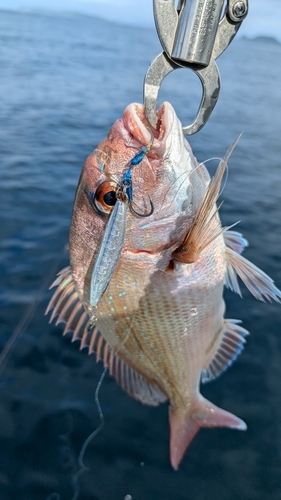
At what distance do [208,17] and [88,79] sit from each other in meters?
20.9

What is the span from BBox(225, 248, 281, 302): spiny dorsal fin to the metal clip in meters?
0.98

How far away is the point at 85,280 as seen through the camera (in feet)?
6.22

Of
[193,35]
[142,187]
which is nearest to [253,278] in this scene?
[142,187]

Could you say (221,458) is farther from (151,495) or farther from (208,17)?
(208,17)

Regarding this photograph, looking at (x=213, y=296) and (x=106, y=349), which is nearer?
(x=213, y=296)

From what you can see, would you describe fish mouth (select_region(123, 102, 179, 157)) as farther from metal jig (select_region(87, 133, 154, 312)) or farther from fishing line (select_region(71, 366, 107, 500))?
fishing line (select_region(71, 366, 107, 500))

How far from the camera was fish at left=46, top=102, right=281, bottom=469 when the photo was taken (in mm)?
1605

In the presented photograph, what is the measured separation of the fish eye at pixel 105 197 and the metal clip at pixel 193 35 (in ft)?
1.26

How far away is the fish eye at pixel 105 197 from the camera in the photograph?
1.62 metres

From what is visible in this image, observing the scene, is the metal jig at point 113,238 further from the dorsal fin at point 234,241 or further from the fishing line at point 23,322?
the fishing line at point 23,322

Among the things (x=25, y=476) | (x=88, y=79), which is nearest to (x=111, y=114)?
(x=88, y=79)

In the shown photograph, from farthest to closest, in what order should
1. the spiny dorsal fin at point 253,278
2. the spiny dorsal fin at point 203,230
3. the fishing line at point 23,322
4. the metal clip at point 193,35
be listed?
the fishing line at point 23,322 → the spiny dorsal fin at point 253,278 → the spiny dorsal fin at point 203,230 → the metal clip at point 193,35

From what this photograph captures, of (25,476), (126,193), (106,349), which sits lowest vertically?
(25,476)

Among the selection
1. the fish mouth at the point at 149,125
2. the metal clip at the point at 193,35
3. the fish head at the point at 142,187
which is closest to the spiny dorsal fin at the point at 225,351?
the fish head at the point at 142,187
